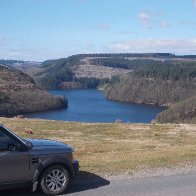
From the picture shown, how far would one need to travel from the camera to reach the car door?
914cm

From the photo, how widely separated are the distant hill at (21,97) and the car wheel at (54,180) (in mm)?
134599

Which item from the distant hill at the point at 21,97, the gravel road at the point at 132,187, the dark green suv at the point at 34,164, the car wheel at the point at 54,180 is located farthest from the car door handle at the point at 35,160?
the distant hill at the point at 21,97

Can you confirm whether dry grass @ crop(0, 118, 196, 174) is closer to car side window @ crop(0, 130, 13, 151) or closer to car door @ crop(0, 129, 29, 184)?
car door @ crop(0, 129, 29, 184)

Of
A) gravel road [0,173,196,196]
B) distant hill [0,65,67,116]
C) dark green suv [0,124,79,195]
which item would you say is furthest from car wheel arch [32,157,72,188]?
distant hill [0,65,67,116]

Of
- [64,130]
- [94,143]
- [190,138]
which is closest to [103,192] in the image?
[94,143]

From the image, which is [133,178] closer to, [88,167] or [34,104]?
[88,167]

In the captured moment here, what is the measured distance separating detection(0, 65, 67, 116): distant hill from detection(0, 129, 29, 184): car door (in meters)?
135

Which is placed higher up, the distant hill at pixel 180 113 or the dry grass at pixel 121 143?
the dry grass at pixel 121 143

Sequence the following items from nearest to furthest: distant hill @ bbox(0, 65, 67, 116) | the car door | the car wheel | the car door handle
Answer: the car door, the car door handle, the car wheel, distant hill @ bbox(0, 65, 67, 116)

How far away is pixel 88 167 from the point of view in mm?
12547

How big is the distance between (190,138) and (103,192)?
13.6 metres

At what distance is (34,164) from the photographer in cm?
955

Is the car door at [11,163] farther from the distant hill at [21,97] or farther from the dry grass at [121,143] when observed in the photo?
the distant hill at [21,97]

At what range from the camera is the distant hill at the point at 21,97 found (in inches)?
5989
